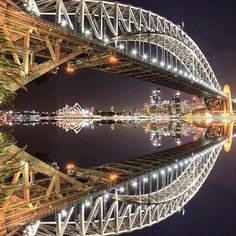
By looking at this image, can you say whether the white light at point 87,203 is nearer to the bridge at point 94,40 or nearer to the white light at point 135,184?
the white light at point 135,184

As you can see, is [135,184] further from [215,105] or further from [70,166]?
[215,105]

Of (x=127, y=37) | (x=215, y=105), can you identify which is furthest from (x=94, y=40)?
(x=215, y=105)

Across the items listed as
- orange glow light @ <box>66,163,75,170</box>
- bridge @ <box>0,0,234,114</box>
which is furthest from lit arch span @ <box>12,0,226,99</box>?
orange glow light @ <box>66,163,75,170</box>

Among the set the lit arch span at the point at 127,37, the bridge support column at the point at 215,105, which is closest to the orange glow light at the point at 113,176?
the lit arch span at the point at 127,37

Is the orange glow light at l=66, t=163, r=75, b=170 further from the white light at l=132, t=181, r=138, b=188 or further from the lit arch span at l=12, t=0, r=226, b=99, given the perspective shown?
the lit arch span at l=12, t=0, r=226, b=99

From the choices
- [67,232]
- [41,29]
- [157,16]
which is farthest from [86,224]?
[157,16]

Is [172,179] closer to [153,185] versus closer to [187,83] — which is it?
[153,185]
